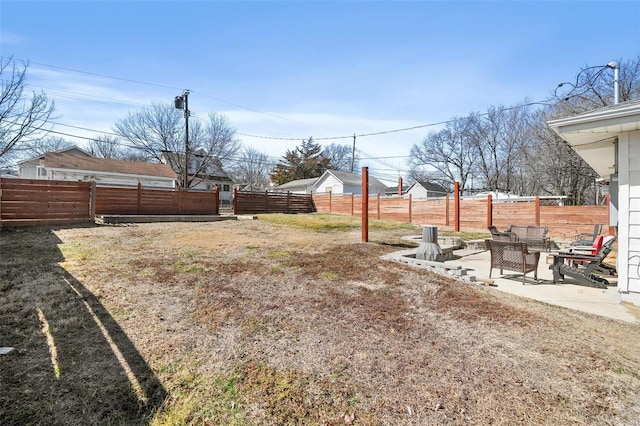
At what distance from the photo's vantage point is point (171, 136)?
28609mm

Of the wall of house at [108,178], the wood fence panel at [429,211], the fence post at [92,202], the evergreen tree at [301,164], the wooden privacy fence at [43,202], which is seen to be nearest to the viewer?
the wooden privacy fence at [43,202]

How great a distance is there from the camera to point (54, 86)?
14.7 meters

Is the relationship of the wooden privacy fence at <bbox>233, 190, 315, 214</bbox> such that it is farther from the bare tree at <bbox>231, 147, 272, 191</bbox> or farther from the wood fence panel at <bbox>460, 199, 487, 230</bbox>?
the bare tree at <bbox>231, 147, 272, 191</bbox>

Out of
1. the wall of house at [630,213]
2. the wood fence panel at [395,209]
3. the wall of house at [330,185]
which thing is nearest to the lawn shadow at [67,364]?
the wall of house at [630,213]

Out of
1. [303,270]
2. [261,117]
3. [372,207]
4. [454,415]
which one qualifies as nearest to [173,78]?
[261,117]

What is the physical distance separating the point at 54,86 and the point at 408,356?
1927 cm

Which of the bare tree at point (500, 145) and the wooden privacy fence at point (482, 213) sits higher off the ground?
the bare tree at point (500, 145)

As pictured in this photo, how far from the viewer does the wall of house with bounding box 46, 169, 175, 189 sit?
21.8 m

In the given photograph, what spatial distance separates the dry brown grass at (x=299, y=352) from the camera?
2.06 m

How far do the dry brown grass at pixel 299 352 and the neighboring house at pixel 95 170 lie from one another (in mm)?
20008

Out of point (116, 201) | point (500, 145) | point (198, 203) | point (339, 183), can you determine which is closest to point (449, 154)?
point (500, 145)

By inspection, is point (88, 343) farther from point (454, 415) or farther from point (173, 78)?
point (173, 78)

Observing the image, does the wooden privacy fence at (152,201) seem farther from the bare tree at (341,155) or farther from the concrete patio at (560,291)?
the bare tree at (341,155)

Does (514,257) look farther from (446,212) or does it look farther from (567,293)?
(446,212)
